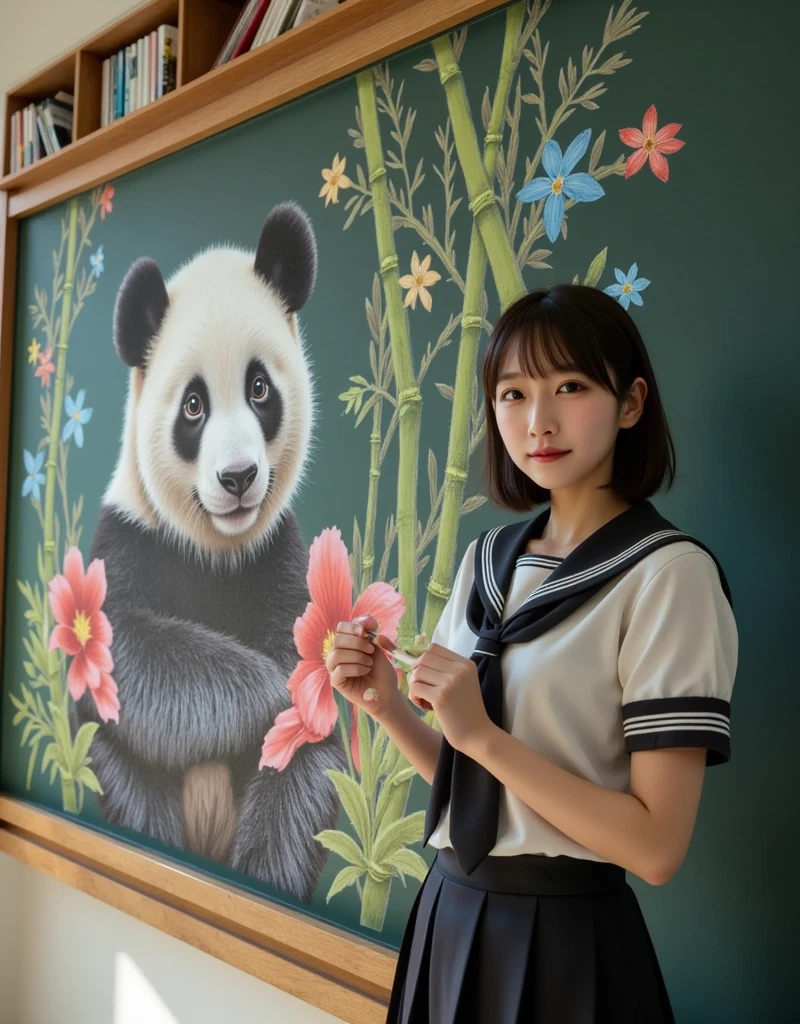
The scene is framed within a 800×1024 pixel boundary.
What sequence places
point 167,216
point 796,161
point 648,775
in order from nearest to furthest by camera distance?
point 648,775 < point 796,161 < point 167,216

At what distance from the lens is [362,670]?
1248mm

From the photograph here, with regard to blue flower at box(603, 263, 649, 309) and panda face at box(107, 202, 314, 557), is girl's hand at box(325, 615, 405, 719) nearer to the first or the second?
blue flower at box(603, 263, 649, 309)

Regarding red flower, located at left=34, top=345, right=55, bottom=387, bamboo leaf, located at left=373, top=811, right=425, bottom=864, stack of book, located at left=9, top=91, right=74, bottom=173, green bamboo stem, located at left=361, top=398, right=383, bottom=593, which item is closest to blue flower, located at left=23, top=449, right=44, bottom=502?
red flower, located at left=34, top=345, right=55, bottom=387

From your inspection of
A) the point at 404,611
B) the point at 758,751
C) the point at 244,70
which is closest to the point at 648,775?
the point at 758,751

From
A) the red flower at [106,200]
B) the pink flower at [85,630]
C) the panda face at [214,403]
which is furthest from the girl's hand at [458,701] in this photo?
Answer: the red flower at [106,200]

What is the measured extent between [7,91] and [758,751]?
8.84 ft

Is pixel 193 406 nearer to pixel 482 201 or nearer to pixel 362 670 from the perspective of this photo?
pixel 482 201

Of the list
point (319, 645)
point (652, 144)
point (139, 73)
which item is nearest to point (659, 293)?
point (652, 144)

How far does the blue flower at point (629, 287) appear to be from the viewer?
1.40 m

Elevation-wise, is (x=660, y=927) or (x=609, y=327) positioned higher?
(x=609, y=327)

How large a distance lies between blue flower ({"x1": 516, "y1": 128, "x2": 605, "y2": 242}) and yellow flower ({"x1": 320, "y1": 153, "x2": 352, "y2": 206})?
47cm

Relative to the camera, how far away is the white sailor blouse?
96cm

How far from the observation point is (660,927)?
1.34 m

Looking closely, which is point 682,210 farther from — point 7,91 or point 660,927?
point 7,91
